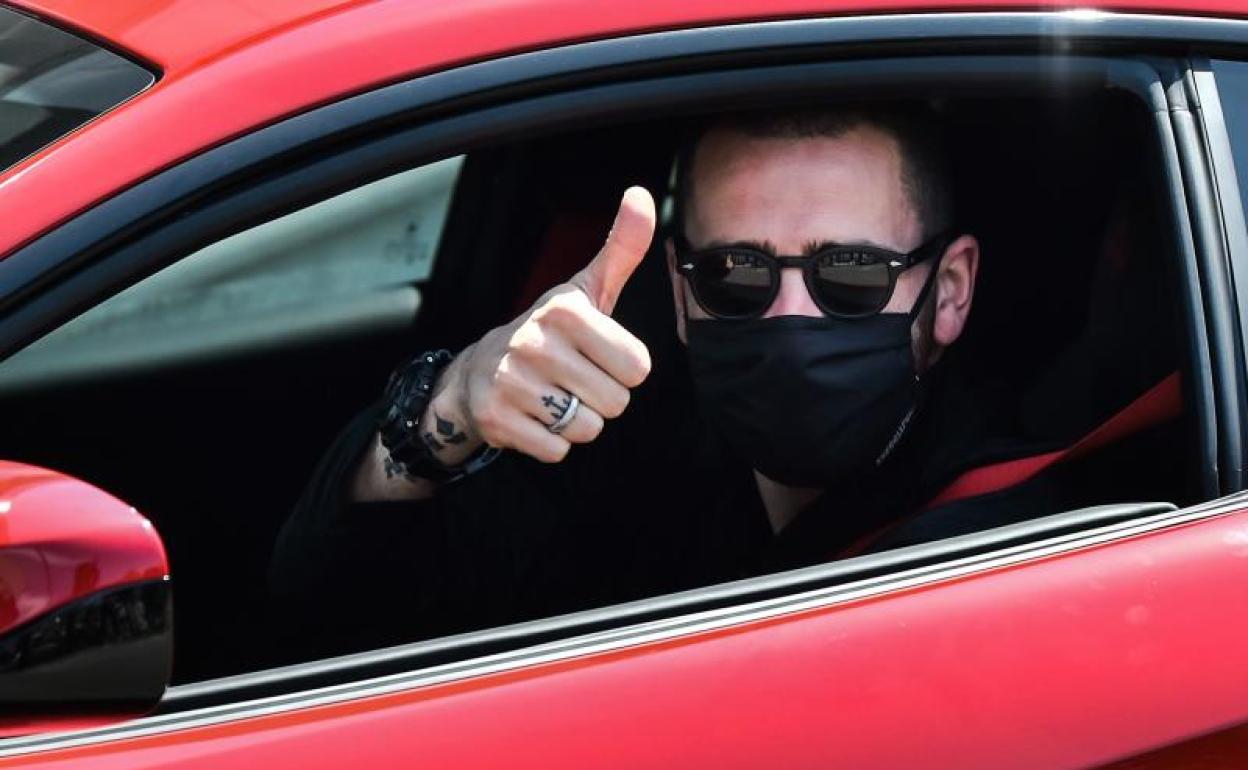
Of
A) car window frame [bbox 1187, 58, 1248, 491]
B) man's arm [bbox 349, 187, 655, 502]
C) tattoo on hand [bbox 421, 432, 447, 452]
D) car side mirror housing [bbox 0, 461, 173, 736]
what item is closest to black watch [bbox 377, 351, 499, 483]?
tattoo on hand [bbox 421, 432, 447, 452]

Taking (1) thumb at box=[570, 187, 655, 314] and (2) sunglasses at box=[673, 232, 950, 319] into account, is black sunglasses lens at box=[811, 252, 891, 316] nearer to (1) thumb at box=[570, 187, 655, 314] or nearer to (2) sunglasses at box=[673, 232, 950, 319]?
(2) sunglasses at box=[673, 232, 950, 319]

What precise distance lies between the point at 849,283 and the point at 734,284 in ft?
0.45

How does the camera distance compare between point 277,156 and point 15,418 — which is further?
point 15,418

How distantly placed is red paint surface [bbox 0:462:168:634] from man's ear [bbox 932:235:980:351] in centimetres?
120

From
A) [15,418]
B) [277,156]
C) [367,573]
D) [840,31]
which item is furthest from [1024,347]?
[15,418]

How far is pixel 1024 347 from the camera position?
233 cm

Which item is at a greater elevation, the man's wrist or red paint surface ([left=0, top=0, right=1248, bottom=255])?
red paint surface ([left=0, top=0, right=1248, bottom=255])

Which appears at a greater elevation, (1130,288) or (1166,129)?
(1166,129)

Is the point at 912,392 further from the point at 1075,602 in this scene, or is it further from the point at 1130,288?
the point at 1075,602

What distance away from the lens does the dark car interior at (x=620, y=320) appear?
1977 mm

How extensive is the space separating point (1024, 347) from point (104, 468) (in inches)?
55.3

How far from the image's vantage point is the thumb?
5.49ft

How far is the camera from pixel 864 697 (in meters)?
1.48

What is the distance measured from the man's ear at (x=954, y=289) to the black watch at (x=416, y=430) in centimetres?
65
